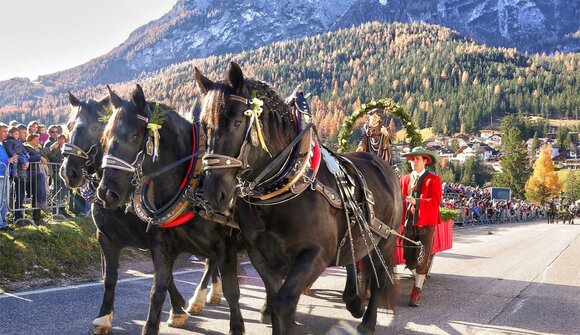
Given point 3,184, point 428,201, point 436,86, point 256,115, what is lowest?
point 428,201

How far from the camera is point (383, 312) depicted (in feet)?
20.6

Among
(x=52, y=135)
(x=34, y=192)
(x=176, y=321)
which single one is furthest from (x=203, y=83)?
(x=52, y=135)

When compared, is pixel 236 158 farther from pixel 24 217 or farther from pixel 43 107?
pixel 43 107

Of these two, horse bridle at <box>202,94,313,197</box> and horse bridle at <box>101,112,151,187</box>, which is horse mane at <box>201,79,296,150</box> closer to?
horse bridle at <box>202,94,313,197</box>

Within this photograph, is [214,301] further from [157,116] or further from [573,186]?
[573,186]

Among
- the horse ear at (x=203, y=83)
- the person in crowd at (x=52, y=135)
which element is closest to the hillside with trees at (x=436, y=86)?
the person in crowd at (x=52, y=135)

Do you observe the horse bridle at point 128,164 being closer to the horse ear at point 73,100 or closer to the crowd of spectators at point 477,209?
the horse ear at point 73,100

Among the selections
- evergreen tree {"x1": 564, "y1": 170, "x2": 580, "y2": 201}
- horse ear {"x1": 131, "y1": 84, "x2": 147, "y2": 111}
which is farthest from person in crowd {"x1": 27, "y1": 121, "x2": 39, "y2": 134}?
evergreen tree {"x1": 564, "y1": 170, "x2": 580, "y2": 201}

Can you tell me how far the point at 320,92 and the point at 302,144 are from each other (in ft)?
598

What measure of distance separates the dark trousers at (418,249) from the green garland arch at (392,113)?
154 cm

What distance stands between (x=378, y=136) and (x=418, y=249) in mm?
1732

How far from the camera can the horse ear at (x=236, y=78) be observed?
3.62 metres

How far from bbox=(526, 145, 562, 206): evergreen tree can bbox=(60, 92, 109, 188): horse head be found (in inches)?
4434

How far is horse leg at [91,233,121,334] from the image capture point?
195 inches
